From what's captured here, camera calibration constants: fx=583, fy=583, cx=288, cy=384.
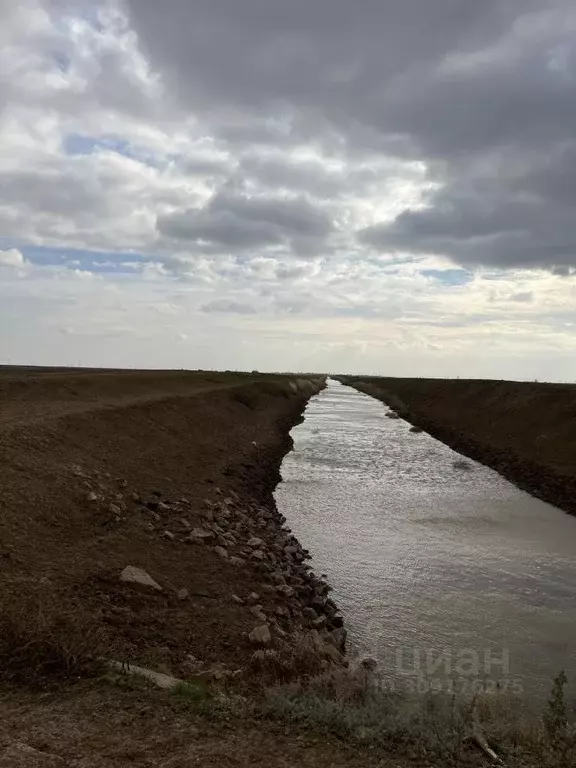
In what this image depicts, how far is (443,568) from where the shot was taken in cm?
1423

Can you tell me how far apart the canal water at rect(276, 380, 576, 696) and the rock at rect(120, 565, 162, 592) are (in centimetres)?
351

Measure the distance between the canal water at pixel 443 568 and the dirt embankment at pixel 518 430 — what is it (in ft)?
3.76

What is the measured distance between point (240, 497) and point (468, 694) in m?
11.9

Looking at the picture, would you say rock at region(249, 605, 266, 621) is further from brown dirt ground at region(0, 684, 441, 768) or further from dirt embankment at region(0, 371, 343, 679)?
brown dirt ground at region(0, 684, 441, 768)

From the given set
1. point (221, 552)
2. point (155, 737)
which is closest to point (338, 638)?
point (221, 552)

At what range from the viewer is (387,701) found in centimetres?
702

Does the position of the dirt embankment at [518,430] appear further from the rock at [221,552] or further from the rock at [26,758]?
the rock at [26,758]

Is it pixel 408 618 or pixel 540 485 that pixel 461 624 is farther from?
pixel 540 485

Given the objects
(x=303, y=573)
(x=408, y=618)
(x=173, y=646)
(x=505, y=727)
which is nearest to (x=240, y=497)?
(x=303, y=573)

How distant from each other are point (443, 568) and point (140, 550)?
7328mm

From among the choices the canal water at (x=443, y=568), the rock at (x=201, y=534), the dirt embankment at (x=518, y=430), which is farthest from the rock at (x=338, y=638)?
the dirt embankment at (x=518, y=430)

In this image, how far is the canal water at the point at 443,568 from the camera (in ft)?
31.3

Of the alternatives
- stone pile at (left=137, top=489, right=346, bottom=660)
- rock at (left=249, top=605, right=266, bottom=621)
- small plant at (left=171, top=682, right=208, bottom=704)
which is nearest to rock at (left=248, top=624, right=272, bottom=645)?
stone pile at (left=137, top=489, right=346, bottom=660)

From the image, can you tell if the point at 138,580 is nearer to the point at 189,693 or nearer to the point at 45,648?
the point at 45,648
